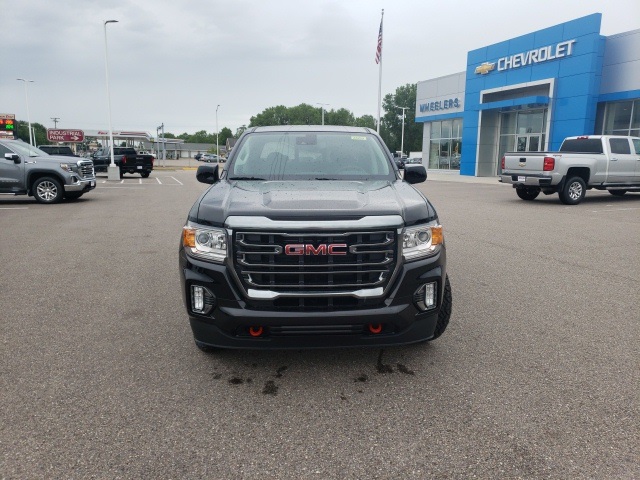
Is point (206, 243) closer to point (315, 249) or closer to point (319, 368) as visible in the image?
point (315, 249)

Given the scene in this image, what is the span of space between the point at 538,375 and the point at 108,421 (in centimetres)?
278

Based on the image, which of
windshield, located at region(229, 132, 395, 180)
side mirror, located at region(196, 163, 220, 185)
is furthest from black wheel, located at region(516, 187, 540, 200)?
side mirror, located at region(196, 163, 220, 185)

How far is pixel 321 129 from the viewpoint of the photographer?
502 cm

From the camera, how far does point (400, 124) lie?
103 meters

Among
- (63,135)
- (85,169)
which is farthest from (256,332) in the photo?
(63,135)

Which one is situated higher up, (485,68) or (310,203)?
(485,68)

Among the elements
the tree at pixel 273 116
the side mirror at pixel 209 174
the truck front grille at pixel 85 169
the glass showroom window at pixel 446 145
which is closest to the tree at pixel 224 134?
the tree at pixel 273 116

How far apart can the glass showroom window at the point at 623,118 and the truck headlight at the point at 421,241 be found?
83.7 feet

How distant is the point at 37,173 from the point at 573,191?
1533 cm

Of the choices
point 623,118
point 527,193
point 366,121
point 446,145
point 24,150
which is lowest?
point 527,193

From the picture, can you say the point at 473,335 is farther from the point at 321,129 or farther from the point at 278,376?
the point at 321,129

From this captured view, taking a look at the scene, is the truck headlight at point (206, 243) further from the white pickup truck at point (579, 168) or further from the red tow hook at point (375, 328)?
the white pickup truck at point (579, 168)

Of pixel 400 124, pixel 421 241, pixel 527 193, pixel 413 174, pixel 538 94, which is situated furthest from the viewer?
pixel 400 124

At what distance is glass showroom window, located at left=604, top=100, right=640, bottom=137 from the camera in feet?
77.7
